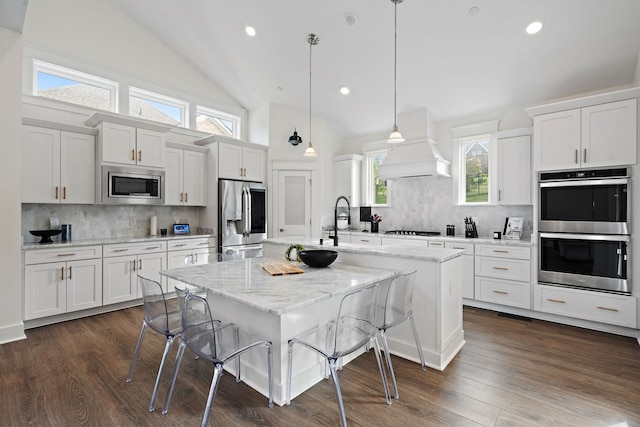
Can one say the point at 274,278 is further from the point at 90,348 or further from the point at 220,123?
the point at 220,123

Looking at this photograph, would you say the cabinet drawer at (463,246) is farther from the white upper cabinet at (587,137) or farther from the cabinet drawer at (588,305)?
the white upper cabinet at (587,137)

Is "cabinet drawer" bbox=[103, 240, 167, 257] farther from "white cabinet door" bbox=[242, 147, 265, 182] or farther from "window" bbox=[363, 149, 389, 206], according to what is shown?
"window" bbox=[363, 149, 389, 206]

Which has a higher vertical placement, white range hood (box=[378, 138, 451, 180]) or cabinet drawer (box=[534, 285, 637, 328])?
white range hood (box=[378, 138, 451, 180])

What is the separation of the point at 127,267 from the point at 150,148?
160 cm

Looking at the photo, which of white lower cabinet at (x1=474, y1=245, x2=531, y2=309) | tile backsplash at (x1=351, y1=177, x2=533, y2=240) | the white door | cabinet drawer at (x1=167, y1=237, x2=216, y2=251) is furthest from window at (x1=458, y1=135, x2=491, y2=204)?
cabinet drawer at (x1=167, y1=237, x2=216, y2=251)

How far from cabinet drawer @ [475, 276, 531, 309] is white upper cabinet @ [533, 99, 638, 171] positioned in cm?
141

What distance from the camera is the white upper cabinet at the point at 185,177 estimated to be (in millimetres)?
4785

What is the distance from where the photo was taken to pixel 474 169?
4.95m

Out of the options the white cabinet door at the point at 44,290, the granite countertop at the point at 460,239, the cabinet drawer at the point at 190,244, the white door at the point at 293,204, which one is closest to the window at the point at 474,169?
the granite countertop at the point at 460,239

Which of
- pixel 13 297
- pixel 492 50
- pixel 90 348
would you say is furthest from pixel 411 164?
pixel 13 297

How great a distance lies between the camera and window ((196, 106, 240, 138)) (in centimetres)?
560

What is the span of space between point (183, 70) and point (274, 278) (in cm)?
452

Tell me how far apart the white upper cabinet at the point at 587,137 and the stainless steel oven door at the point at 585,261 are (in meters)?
0.79

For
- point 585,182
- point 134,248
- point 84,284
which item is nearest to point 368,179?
point 585,182
